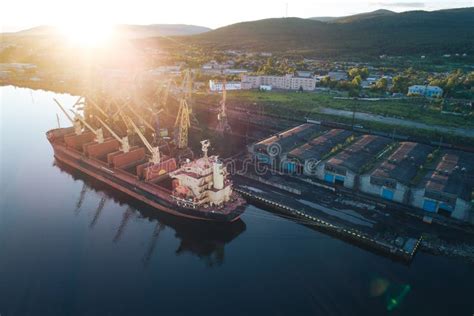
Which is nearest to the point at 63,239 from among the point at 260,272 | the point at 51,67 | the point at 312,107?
the point at 260,272

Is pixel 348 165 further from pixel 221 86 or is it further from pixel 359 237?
pixel 221 86

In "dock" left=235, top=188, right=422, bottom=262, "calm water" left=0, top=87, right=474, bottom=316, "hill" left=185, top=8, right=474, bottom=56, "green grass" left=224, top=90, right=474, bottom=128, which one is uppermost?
"hill" left=185, top=8, right=474, bottom=56

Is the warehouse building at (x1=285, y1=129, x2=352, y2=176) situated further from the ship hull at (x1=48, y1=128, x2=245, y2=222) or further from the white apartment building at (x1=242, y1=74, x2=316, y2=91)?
the white apartment building at (x1=242, y1=74, x2=316, y2=91)

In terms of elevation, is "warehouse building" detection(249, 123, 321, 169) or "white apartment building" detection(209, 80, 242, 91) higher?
"white apartment building" detection(209, 80, 242, 91)

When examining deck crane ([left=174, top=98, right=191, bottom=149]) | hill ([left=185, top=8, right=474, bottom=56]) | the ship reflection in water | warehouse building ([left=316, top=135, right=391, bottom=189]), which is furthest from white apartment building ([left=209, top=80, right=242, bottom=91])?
hill ([left=185, top=8, right=474, bottom=56])

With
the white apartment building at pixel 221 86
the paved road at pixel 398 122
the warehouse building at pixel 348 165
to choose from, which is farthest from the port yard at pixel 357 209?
the white apartment building at pixel 221 86

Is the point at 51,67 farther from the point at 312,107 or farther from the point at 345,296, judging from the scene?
the point at 345,296

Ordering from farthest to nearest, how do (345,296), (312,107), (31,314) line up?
(312,107), (345,296), (31,314)
